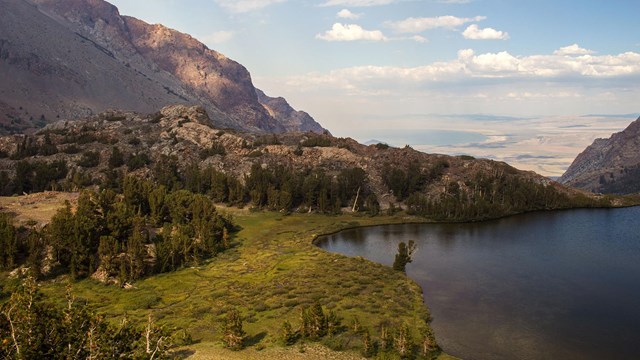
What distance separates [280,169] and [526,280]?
85.0 meters

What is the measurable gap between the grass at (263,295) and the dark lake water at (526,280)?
5674 mm

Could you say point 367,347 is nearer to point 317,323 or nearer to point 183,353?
point 317,323

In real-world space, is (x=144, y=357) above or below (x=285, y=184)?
below

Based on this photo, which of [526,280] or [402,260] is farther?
[402,260]

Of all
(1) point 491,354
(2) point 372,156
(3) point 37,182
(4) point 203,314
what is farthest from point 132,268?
(2) point 372,156

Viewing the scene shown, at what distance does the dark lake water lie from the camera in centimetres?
5284

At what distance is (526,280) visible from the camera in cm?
7356

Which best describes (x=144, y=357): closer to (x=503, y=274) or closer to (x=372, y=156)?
(x=503, y=274)

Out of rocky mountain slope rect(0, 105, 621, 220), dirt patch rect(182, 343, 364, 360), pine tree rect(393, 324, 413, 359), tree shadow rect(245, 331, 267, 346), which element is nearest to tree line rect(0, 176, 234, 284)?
tree shadow rect(245, 331, 267, 346)

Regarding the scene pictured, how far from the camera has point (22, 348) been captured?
3086 cm

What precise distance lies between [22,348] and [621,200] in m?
Result: 157

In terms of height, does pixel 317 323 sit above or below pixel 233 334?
above

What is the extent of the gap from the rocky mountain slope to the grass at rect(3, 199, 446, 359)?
44.2 meters

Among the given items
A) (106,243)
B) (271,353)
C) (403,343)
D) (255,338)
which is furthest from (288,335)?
(106,243)
